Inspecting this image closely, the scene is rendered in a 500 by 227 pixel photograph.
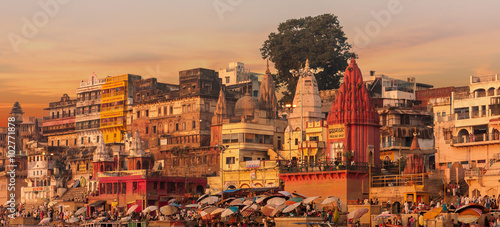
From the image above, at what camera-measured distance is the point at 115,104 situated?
339 ft

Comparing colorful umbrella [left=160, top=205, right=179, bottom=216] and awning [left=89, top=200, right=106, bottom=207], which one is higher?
colorful umbrella [left=160, top=205, right=179, bottom=216]

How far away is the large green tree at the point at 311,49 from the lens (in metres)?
88.3

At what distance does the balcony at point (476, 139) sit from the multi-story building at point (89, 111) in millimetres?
53477

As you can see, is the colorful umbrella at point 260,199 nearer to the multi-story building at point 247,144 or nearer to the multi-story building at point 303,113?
the multi-story building at point 247,144

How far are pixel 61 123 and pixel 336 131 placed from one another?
60321 mm

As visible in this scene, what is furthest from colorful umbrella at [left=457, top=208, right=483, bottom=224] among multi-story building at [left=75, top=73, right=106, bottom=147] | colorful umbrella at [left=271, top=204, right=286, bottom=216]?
multi-story building at [left=75, top=73, right=106, bottom=147]

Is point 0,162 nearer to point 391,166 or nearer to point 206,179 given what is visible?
point 206,179

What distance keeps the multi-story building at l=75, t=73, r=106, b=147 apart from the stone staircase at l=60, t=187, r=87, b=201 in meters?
15.7

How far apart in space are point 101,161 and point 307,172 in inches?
1445

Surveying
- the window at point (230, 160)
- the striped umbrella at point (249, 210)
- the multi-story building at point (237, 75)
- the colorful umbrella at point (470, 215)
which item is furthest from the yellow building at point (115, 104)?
the colorful umbrella at point (470, 215)

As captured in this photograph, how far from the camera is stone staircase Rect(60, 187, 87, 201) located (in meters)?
86.3

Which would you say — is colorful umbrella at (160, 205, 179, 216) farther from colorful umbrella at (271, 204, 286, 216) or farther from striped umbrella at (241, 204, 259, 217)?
colorful umbrella at (271, 204, 286, 216)

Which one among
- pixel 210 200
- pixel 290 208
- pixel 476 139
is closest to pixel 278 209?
pixel 290 208

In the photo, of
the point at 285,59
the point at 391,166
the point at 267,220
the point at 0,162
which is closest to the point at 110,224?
the point at 267,220
